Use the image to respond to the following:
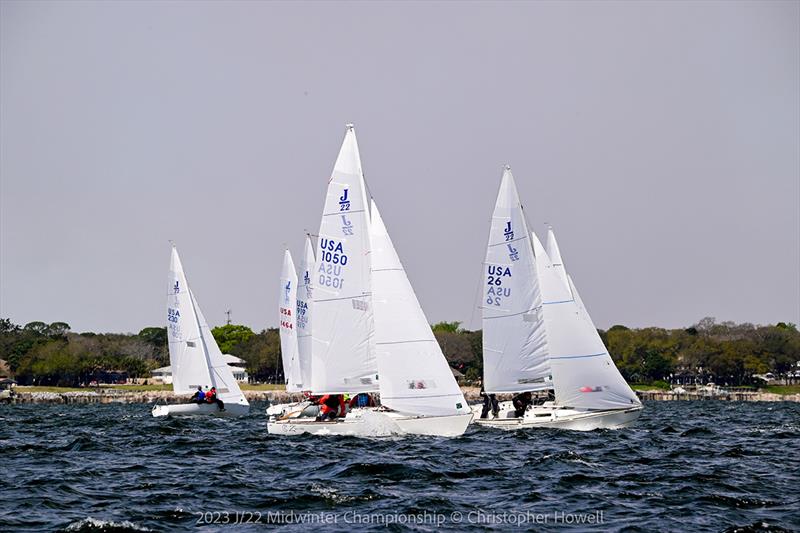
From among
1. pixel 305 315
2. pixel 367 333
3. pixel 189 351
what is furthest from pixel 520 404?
pixel 189 351

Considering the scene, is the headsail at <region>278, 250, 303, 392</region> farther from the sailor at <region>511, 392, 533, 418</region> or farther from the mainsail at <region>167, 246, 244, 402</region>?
the sailor at <region>511, 392, 533, 418</region>

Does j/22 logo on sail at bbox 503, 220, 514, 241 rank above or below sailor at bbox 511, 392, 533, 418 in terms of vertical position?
above

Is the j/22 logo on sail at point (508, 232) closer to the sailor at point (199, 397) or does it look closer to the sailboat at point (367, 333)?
the sailboat at point (367, 333)

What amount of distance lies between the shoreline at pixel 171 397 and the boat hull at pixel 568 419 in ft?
224

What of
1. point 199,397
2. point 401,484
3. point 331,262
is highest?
point 331,262

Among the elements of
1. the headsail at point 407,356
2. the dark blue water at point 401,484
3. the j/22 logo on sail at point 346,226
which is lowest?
the dark blue water at point 401,484

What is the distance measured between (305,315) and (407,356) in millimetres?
22102

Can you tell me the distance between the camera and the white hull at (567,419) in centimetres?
3753

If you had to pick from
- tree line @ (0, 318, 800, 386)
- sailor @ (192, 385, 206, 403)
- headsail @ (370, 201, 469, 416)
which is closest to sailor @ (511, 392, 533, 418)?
headsail @ (370, 201, 469, 416)

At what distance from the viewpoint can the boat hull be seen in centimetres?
3753

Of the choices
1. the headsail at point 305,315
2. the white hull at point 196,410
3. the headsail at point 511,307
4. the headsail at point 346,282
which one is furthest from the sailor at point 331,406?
the white hull at point 196,410

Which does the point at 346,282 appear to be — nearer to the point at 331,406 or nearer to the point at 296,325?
the point at 331,406

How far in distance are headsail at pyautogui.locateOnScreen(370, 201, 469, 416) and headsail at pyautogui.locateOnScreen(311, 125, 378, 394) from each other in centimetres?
113

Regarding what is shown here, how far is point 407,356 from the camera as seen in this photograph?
3152 cm
